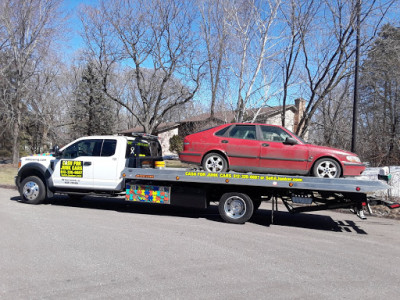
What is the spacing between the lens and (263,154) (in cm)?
746

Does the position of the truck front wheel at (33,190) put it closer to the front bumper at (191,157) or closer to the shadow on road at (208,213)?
the shadow on road at (208,213)

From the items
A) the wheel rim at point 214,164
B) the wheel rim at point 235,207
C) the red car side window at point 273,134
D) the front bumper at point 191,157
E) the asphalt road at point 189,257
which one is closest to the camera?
the asphalt road at point 189,257

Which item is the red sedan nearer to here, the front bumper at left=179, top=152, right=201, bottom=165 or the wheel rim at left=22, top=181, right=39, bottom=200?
the front bumper at left=179, top=152, right=201, bottom=165

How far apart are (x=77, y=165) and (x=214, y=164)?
3.63m

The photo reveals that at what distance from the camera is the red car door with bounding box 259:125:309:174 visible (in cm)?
727

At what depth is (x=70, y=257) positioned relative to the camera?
484 cm

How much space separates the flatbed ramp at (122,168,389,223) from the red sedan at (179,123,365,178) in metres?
0.44

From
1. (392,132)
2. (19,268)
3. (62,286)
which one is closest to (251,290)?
(62,286)

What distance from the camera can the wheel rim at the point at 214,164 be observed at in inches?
302

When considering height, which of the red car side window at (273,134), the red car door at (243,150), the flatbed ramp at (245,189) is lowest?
the flatbed ramp at (245,189)

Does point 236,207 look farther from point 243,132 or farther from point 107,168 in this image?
point 107,168

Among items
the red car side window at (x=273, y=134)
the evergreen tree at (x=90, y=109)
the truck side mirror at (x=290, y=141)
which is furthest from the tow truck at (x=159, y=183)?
the evergreen tree at (x=90, y=109)

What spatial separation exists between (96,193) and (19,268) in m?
4.12

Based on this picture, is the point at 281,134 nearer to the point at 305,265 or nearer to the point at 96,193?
the point at 305,265
